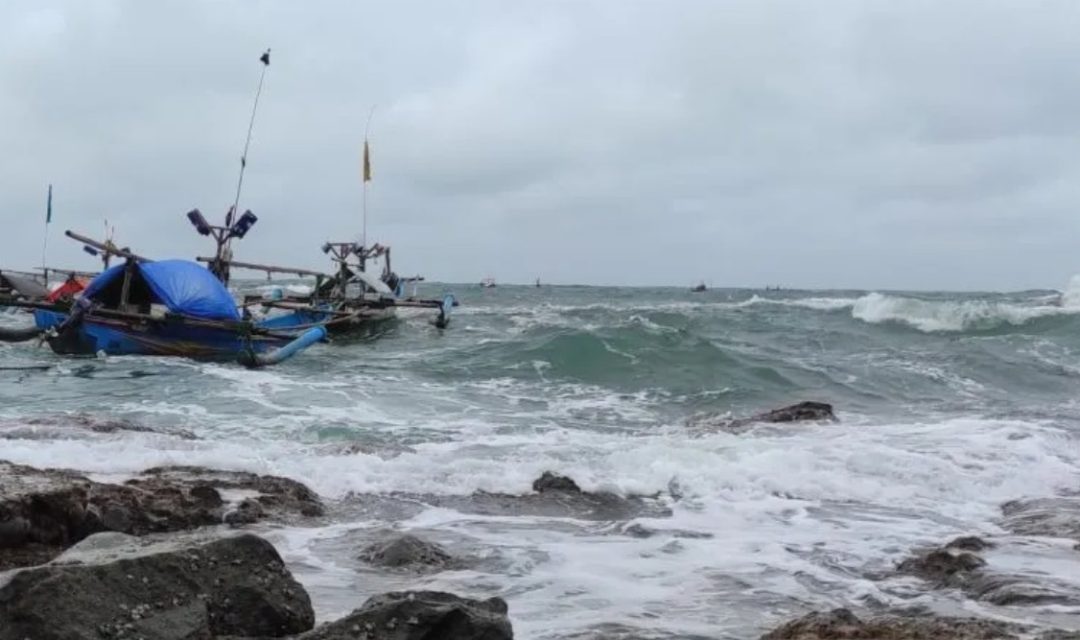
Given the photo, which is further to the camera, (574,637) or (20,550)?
(20,550)

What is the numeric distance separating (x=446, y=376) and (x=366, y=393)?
11.2 ft

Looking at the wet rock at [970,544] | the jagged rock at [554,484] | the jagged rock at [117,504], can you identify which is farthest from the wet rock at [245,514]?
the wet rock at [970,544]

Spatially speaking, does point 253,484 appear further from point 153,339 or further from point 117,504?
point 153,339

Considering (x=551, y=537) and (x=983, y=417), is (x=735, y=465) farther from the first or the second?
(x=983, y=417)

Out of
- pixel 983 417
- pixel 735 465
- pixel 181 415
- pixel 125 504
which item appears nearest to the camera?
pixel 125 504

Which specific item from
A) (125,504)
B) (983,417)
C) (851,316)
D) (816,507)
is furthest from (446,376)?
(851,316)

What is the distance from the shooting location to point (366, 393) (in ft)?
51.9

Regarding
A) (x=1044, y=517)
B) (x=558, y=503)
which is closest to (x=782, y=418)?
(x=1044, y=517)

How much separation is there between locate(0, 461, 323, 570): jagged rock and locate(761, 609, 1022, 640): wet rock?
385 cm

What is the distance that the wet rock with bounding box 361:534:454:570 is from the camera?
233 inches

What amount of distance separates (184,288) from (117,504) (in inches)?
538

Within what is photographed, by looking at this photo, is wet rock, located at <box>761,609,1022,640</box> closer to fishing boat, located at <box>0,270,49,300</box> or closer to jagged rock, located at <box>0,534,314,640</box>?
jagged rock, located at <box>0,534,314,640</box>

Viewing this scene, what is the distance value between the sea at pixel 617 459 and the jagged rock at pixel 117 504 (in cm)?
37

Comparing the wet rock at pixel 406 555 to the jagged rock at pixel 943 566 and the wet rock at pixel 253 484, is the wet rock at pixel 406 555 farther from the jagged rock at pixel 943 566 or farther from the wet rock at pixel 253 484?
the jagged rock at pixel 943 566
